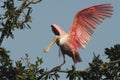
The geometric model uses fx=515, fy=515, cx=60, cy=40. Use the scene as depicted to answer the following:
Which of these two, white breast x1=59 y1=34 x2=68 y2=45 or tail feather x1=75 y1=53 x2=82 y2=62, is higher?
white breast x1=59 y1=34 x2=68 y2=45

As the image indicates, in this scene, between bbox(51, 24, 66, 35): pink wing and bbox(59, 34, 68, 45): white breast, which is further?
bbox(51, 24, 66, 35): pink wing

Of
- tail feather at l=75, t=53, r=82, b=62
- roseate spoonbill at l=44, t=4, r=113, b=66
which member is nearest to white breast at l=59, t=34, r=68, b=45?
roseate spoonbill at l=44, t=4, r=113, b=66

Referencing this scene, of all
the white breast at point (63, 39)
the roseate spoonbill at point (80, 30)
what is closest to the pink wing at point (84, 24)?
the roseate spoonbill at point (80, 30)

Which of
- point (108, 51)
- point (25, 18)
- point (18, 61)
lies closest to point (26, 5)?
point (25, 18)

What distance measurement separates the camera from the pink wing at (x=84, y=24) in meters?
11.7

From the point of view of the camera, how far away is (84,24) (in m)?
Result: 12.0

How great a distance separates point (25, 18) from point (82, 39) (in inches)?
55.4

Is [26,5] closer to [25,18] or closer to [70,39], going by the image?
[25,18]

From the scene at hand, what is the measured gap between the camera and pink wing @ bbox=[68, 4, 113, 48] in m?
11.7

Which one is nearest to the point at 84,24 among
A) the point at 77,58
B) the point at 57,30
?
the point at 57,30

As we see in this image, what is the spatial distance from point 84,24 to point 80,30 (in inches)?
6.7

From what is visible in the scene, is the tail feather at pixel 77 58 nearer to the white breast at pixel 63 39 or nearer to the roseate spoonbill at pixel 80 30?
the roseate spoonbill at pixel 80 30

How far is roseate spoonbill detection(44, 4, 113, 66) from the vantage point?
1159cm

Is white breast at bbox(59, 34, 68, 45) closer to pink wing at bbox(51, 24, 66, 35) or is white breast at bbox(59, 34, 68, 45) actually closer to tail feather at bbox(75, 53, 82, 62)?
pink wing at bbox(51, 24, 66, 35)
